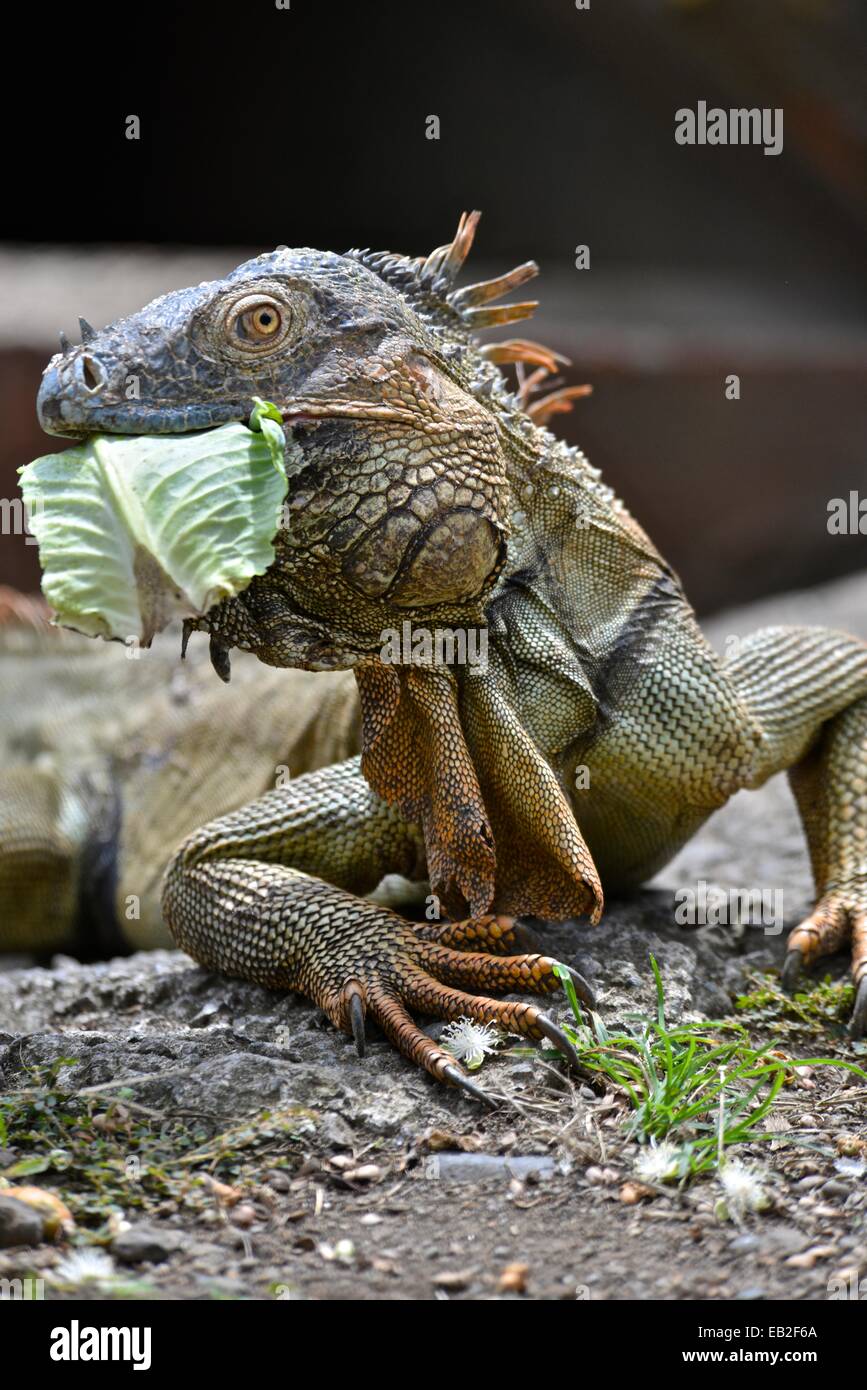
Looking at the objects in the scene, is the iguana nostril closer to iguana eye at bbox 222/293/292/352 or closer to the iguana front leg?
iguana eye at bbox 222/293/292/352

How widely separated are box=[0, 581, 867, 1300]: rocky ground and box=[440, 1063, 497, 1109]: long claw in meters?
0.05

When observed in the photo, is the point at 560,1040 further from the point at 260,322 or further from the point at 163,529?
the point at 260,322

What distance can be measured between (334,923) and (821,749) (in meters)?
2.49

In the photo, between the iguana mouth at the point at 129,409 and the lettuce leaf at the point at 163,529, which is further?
the iguana mouth at the point at 129,409

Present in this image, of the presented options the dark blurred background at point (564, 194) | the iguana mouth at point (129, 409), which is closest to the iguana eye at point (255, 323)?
the iguana mouth at point (129, 409)

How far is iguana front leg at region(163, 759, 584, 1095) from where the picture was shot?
5012 millimetres

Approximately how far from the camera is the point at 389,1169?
4398 mm

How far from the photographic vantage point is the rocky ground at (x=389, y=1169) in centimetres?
377

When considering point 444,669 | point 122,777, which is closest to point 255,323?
point 444,669

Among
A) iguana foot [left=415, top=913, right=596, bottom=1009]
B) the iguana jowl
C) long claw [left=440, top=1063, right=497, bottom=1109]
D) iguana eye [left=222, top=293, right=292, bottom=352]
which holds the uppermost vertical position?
iguana eye [left=222, top=293, right=292, bottom=352]

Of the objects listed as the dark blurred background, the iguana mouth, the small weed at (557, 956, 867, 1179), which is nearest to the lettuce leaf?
the iguana mouth

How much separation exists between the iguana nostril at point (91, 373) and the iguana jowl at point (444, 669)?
4cm

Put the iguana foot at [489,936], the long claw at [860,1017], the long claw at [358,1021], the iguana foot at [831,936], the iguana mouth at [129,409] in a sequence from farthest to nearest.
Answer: the iguana foot at [831,936] → the long claw at [860,1017] → the iguana foot at [489,936] → the long claw at [358,1021] → the iguana mouth at [129,409]

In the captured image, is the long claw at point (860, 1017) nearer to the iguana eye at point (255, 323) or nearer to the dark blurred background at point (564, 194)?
the iguana eye at point (255, 323)
